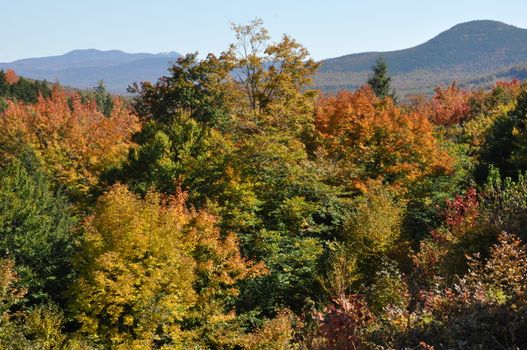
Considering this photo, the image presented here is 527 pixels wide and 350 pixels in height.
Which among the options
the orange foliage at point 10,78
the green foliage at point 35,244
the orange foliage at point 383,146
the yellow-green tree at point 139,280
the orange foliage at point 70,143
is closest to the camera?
the yellow-green tree at point 139,280

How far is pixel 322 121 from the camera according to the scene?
3388 cm

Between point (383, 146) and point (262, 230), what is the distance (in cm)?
1293

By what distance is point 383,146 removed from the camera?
1228 inches

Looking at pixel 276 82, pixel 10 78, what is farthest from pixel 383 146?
pixel 10 78

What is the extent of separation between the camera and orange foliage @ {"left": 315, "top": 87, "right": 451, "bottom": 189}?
30.5 meters

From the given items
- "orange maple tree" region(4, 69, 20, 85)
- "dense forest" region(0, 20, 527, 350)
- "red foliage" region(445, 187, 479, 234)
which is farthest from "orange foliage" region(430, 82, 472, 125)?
"orange maple tree" region(4, 69, 20, 85)

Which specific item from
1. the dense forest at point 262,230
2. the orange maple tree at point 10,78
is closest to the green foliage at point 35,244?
the dense forest at point 262,230

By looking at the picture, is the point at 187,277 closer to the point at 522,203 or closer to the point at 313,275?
the point at 313,275

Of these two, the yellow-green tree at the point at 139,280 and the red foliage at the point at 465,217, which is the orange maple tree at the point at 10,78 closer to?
the yellow-green tree at the point at 139,280

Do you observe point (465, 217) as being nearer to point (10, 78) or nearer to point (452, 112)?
point (452, 112)

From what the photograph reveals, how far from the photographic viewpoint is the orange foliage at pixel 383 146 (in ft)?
100

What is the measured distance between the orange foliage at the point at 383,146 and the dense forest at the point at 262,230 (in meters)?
0.13

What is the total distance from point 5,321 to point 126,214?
5370mm

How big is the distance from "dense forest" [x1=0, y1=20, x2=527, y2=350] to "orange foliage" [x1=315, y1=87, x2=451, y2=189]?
0.41 ft
